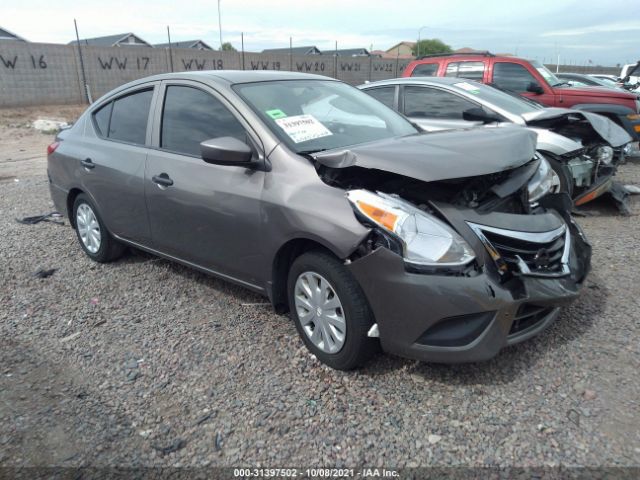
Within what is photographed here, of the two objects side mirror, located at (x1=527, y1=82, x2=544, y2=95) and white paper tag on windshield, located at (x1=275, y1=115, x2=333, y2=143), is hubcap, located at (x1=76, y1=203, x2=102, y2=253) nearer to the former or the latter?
white paper tag on windshield, located at (x1=275, y1=115, x2=333, y2=143)

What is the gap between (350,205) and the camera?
2.75 meters

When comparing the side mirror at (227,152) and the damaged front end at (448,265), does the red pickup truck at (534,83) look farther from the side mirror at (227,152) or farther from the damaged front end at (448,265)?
the side mirror at (227,152)

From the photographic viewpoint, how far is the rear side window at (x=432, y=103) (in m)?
6.39

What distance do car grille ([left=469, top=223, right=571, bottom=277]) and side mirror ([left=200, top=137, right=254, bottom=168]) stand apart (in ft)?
4.54

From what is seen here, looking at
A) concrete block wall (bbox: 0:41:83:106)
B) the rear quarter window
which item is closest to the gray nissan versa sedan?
the rear quarter window

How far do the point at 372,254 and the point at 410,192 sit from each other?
471 mm

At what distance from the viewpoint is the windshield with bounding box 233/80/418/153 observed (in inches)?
130

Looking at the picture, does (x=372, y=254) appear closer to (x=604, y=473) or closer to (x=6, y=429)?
(x=604, y=473)

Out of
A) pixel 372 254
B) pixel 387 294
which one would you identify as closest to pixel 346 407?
pixel 387 294

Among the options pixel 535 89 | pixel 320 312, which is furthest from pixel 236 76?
pixel 535 89

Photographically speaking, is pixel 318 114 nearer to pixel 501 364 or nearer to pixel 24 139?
pixel 501 364

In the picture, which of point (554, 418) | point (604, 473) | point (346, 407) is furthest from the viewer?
point (346, 407)

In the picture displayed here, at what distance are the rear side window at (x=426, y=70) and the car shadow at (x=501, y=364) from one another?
668 cm

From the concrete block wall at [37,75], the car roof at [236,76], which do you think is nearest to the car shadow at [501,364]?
the car roof at [236,76]
